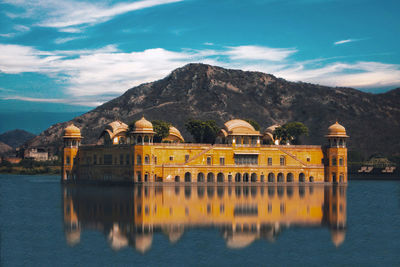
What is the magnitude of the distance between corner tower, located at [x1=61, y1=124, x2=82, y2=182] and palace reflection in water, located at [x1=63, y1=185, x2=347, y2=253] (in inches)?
1302

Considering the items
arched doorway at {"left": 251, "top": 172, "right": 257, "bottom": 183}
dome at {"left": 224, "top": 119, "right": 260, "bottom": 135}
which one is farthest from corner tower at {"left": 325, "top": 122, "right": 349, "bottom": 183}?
dome at {"left": 224, "top": 119, "right": 260, "bottom": 135}

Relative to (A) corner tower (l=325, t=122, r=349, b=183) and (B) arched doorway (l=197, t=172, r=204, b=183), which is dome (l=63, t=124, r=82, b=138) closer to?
(B) arched doorway (l=197, t=172, r=204, b=183)

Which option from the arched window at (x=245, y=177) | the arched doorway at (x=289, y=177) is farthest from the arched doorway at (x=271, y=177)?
the arched window at (x=245, y=177)

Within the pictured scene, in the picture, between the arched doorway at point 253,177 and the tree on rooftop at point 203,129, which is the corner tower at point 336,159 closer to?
the arched doorway at point 253,177

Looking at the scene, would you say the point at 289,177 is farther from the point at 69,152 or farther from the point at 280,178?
the point at 69,152

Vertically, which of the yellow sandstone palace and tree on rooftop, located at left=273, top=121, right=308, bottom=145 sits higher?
tree on rooftop, located at left=273, top=121, right=308, bottom=145

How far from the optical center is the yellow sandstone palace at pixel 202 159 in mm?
87125

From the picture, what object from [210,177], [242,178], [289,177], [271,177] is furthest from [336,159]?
[210,177]

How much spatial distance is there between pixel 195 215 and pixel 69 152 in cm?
5702

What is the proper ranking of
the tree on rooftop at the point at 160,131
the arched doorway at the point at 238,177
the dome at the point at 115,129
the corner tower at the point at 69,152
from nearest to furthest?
the arched doorway at the point at 238,177 < the dome at the point at 115,129 < the corner tower at the point at 69,152 < the tree on rooftop at the point at 160,131

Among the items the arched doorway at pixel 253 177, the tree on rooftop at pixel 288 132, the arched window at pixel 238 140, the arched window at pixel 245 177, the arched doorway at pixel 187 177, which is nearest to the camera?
the arched doorway at pixel 187 177

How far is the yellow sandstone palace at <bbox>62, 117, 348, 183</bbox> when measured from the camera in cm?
8712

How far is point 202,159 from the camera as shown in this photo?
90.5 metres

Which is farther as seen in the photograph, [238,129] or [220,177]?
[238,129]
